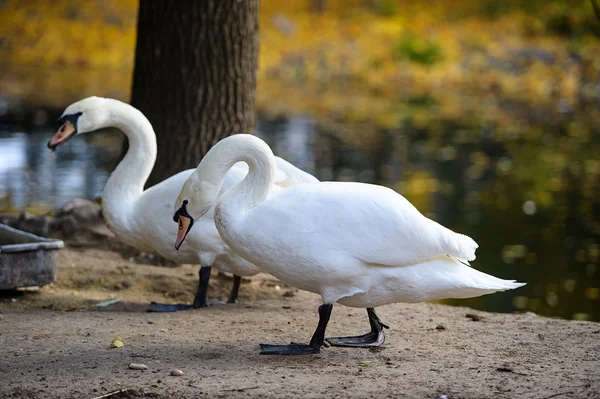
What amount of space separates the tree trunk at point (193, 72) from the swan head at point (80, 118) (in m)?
1.19

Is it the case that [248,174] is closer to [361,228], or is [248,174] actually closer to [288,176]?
[361,228]

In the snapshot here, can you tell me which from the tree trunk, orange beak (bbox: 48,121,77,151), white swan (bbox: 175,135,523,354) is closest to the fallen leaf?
white swan (bbox: 175,135,523,354)

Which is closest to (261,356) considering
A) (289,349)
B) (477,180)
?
(289,349)

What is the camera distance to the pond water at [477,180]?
8070 mm

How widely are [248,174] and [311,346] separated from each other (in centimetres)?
95

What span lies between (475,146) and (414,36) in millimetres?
9683

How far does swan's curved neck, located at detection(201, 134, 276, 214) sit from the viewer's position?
4.54m

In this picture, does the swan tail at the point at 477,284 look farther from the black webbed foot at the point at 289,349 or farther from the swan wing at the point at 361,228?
the black webbed foot at the point at 289,349

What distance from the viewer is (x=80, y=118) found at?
19.0 ft

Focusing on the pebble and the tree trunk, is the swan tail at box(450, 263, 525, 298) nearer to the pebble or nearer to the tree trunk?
the pebble

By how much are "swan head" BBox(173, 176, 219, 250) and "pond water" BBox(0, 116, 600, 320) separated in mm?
3560

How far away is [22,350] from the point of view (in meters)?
4.57

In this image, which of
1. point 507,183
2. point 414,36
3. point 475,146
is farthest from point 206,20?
point 414,36

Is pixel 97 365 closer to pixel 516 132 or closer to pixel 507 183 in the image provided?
pixel 507 183
